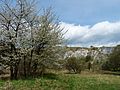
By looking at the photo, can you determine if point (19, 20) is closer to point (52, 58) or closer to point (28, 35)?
point (28, 35)

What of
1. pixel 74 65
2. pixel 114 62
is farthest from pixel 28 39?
pixel 114 62

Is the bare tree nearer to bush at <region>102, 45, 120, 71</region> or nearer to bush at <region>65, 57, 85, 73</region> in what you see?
bush at <region>65, 57, 85, 73</region>

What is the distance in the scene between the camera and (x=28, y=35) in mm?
30406

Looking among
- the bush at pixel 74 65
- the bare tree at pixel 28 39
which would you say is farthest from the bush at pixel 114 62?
the bare tree at pixel 28 39

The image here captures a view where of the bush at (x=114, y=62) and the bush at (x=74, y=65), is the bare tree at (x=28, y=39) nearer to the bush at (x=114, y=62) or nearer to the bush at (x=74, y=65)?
the bush at (x=74, y=65)

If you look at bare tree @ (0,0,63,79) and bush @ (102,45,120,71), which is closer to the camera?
bare tree @ (0,0,63,79)

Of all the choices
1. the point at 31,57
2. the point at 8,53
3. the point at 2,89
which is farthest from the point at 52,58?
the point at 2,89

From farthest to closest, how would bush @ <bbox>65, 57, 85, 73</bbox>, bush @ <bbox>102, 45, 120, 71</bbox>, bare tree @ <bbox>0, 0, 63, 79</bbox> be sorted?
bush @ <bbox>102, 45, 120, 71</bbox>, bush @ <bbox>65, 57, 85, 73</bbox>, bare tree @ <bbox>0, 0, 63, 79</bbox>

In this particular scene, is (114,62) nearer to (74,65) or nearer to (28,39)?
(74,65)

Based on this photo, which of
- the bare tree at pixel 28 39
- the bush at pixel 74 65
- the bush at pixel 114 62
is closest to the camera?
the bare tree at pixel 28 39

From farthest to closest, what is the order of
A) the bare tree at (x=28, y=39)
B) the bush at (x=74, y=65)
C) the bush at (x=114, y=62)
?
1. the bush at (x=114, y=62)
2. the bush at (x=74, y=65)
3. the bare tree at (x=28, y=39)

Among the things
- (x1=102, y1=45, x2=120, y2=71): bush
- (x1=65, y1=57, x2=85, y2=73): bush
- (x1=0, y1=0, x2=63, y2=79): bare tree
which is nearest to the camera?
(x1=0, y1=0, x2=63, y2=79): bare tree

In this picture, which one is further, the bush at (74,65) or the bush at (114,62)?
the bush at (114,62)

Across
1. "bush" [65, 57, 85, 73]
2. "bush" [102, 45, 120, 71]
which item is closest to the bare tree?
"bush" [65, 57, 85, 73]
